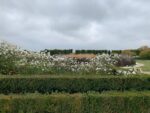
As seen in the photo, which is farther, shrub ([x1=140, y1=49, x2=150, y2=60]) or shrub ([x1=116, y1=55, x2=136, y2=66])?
shrub ([x1=140, y1=49, x2=150, y2=60])

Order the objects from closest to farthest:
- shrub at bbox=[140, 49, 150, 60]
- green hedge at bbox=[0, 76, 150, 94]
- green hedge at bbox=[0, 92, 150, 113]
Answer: green hedge at bbox=[0, 92, 150, 113] < green hedge at bbox=[0, 76, 150, 94] < shrub at bbox=[140, 49, 150, 60]

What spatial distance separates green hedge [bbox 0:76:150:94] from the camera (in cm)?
1166

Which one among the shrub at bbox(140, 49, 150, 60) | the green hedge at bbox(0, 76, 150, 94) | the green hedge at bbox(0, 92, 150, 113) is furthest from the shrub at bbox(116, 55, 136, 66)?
the green hedge at bbox(0, 92, 150, 113)

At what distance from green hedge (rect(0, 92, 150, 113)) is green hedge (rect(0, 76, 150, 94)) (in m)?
2.56

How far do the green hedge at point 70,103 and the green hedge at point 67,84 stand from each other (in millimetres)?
2558

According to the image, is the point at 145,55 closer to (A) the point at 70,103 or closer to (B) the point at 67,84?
(B) the point at 67,84

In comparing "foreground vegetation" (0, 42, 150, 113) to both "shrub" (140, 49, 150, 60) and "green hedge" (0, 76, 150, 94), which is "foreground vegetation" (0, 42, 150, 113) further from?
"shrub" (140, 49, 150, 60)

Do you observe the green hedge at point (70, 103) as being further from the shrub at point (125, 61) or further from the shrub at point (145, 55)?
the shrub at point (145, 55)

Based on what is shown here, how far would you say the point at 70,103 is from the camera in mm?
8883

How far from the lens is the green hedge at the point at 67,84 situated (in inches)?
459

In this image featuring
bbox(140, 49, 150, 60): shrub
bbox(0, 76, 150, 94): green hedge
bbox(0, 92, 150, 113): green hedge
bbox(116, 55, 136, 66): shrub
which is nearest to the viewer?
bbox(0, 92, 150, 113): green hedge

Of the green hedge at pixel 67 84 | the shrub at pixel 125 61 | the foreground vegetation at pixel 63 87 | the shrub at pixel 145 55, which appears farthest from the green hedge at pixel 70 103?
the shrub at pixel 145 55

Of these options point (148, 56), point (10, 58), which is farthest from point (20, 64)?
point (148, 56)

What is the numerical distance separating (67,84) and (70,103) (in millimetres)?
2884
